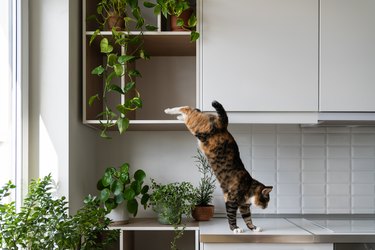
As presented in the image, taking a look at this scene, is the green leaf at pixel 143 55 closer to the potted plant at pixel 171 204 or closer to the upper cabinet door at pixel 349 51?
the potted plant at pixel 171 204

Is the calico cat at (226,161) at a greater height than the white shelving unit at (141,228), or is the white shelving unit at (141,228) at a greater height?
the calico cat at (226,161)

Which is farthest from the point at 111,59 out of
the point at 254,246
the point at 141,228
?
the point at 254,246

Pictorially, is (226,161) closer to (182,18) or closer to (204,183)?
(204,183)

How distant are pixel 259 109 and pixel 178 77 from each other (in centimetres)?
59

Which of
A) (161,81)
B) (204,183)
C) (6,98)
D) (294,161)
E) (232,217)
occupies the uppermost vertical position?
(161,81)

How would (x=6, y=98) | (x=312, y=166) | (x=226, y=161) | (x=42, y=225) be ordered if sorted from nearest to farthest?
(x=42, y=225) → (x=6, y=98) → (x=226, y=161) → (x=312, y=166)

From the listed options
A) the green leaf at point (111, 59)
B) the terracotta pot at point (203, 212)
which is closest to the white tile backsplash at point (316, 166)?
the terracotta pot at point (203, 212)

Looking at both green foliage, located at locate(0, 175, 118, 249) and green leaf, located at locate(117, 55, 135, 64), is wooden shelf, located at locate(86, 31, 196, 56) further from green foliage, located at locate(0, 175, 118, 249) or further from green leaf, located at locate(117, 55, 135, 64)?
green foliage, located at locate(0, 175, 118, 249)

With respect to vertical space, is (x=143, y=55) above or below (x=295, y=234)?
above

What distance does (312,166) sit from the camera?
260 centimetres

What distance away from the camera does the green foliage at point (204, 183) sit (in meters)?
2.46

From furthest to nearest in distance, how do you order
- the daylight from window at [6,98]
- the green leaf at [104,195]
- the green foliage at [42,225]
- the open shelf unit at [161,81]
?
the open shelf unit at [161,81] → the green leaf at [104,195] → the daylight from window at [6,98] → the green foliage at [42,225]

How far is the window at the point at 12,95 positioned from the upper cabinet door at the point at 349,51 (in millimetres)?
1370

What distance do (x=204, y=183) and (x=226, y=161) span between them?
39 centimetres
